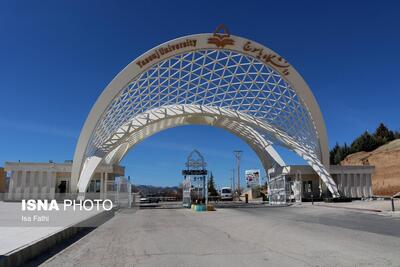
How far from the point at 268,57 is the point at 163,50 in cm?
1105

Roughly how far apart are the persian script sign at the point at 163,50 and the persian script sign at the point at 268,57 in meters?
5.61

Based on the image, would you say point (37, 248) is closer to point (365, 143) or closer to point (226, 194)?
point (226, 194)

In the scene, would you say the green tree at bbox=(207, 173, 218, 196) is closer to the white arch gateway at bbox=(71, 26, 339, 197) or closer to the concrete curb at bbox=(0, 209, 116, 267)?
the white arch gateway at bbox=(71, 26, 339, 197)

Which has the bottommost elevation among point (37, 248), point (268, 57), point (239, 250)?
point (239, 250)

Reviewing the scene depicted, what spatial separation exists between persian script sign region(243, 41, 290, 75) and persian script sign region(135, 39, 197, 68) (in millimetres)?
5610

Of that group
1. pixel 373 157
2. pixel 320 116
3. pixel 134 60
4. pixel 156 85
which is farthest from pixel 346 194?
pixel 373 157

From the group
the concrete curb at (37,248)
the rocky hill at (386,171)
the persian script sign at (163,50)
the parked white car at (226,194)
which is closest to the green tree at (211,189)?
the parked white car at (226,194)

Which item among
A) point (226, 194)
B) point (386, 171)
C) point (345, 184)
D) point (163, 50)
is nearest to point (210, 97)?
point (163, 50)

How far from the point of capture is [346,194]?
49.4 metres

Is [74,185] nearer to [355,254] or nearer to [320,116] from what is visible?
[320,116]

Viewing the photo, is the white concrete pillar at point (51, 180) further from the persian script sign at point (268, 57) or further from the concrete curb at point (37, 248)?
the concrete curb at point (37, 248)

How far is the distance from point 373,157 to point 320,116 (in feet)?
162

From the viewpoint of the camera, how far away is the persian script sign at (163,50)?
38.0 metres

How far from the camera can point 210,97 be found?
46156 millimetres
